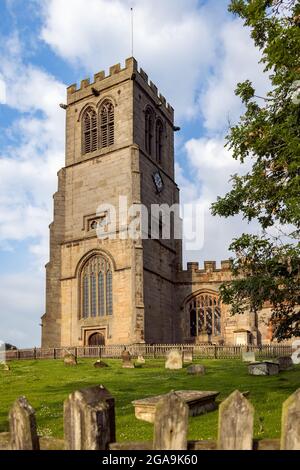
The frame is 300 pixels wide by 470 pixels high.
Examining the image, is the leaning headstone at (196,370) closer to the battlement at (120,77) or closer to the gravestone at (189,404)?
the gravestone at (189,404)

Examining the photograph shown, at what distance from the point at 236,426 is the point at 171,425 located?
533mm

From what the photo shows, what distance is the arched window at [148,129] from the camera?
40.1m

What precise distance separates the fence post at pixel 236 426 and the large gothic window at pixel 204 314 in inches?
1349

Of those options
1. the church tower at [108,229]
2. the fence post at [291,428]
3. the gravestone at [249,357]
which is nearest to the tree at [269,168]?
the fence post at [291,428]

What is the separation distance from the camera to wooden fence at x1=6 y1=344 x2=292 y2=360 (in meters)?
27.9

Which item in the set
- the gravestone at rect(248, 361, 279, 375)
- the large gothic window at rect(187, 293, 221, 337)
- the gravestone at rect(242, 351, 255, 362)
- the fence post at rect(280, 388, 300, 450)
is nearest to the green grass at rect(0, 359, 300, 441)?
the gravestone at rect(248, 361, 279, 375)

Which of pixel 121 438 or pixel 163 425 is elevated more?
pixel 163 425

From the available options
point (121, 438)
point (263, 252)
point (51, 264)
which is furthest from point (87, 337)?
point (121, 438)

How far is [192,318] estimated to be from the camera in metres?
39.0

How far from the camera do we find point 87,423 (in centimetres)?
433

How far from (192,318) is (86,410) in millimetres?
35241

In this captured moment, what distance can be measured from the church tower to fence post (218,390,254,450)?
28.5 metres

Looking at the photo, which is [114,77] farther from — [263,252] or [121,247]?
[263,252]

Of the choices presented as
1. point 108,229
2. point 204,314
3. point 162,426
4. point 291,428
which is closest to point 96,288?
point 108,229
